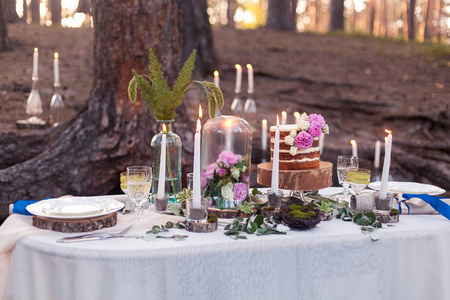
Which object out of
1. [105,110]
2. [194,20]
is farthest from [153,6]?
[194,20]

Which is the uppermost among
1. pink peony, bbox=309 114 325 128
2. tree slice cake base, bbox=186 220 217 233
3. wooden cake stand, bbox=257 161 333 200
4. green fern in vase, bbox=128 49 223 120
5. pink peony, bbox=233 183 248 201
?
green fern in vase, bbox=128 49 223 120

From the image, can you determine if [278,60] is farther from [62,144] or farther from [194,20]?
[62,144]

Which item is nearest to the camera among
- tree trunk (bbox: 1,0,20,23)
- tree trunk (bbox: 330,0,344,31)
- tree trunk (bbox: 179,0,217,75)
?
tree trunk (bbox: 1,0,20,23)

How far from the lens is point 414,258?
239 cm

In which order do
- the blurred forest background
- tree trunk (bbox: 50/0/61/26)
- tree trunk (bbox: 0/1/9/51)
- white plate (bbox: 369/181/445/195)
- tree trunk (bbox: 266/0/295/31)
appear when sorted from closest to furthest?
white plate (bbox: 369/181/445/195) < the blurred forest background < tree trunk (bbox: 0/1/9/51) < tree trunk (bbox: 50/0/61/26) < tree trunk (bbox: 266/0/295/31)

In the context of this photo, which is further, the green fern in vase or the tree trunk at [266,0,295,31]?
the tree trunk at [266,0,295,31]

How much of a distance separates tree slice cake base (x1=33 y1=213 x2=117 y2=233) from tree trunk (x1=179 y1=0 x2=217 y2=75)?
6051 mm

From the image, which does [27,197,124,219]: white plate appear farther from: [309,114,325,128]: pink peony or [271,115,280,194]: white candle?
[309,114,325,128]: pink peony

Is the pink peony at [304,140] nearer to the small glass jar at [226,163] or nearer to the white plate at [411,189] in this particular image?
the small glass jar at [226,163]

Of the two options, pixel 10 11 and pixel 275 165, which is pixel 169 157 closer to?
pixel 275 165

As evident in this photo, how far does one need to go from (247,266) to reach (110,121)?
10.1 ft

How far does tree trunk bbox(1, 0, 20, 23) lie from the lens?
764 cm

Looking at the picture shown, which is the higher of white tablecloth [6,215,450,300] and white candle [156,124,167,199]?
white candle [156,124,167,199]

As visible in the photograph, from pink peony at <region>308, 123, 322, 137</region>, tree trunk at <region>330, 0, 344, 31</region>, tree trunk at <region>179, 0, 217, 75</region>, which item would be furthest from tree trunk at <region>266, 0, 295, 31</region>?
pink peony at <region>308, 123, 322, 137</region>
